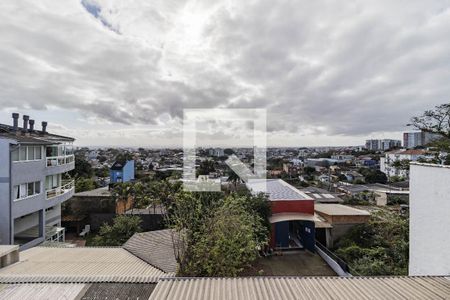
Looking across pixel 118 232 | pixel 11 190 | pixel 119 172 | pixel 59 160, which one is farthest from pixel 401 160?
pixel 119 172

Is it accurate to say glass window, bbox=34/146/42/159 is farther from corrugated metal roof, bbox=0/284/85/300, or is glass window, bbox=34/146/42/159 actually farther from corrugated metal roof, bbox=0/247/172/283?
corrugated metal roof, bbox=0/284/85/300

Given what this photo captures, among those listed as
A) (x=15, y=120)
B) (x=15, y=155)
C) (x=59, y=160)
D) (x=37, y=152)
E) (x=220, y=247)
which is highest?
(x=15, y=120)

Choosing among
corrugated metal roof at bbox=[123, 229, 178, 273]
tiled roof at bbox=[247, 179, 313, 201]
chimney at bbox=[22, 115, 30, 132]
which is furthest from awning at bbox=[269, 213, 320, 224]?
chimney at bbox=[22, 115, 30, 132]

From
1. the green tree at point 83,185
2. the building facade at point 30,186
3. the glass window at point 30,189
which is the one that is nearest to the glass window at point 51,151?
the building facade at point 30,186

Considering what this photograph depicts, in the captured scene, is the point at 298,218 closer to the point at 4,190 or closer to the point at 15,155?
the point at 4,190

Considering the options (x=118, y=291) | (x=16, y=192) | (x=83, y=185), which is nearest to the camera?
(x=118, y=291)

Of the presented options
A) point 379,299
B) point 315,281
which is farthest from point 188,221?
point 379,299
